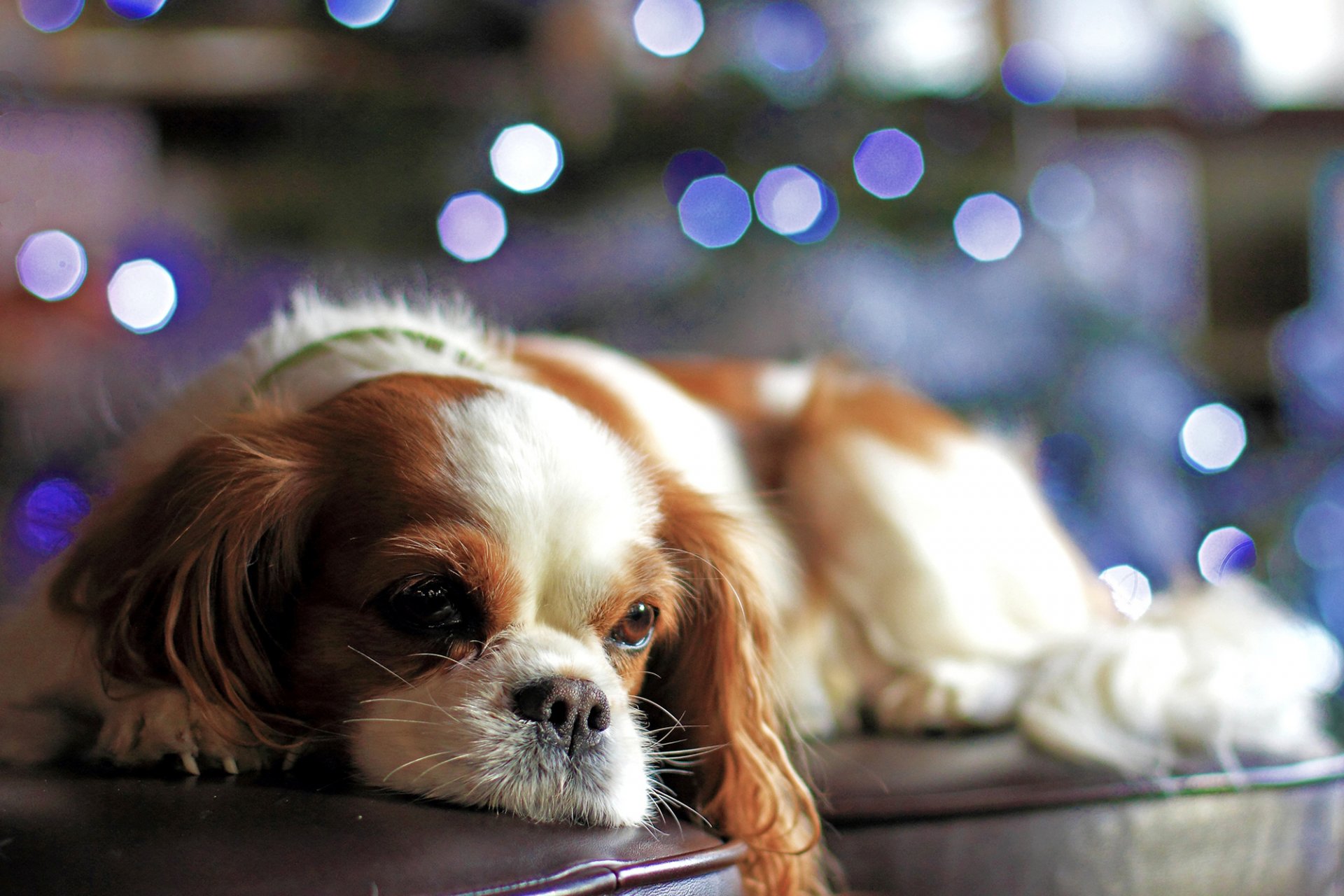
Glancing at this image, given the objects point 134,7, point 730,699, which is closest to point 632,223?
point 134,7

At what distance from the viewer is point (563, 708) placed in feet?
3.33

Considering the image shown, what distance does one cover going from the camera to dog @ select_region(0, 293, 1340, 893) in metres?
1.03

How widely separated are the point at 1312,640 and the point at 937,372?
134 centimetres

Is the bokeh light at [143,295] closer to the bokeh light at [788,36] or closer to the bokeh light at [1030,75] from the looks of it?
the bokeh light at [788,36]

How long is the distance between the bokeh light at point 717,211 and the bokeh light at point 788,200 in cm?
5

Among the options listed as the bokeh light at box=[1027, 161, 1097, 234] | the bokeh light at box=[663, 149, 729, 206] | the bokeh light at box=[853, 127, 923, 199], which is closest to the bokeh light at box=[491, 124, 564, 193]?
the bokeh light at box=[663, 149, 729, 206]

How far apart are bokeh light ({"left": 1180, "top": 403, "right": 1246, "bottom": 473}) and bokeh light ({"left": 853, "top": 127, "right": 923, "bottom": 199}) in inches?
43.2

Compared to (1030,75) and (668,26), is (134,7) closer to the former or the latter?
(668,26)

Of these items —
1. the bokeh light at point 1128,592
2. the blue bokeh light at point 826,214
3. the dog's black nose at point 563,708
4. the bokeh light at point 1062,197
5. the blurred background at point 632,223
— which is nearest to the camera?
the dog's black nose at point 563,708

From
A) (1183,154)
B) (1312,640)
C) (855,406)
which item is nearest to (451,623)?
(855,406)

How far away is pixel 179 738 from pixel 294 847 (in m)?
0.26

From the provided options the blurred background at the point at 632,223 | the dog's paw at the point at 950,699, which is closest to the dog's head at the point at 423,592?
the dog's paw at the point at 950,699

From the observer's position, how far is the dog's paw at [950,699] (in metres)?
1.58

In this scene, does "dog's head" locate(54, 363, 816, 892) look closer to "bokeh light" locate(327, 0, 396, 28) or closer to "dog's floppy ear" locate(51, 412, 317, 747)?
"dog's floppy ear" locate(51, 412, 317, 747)
